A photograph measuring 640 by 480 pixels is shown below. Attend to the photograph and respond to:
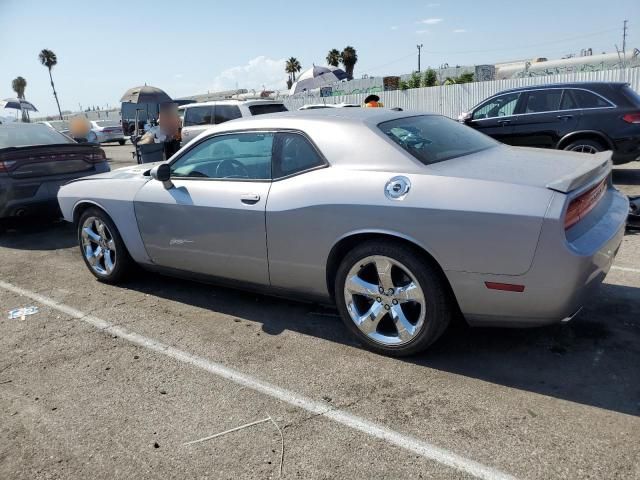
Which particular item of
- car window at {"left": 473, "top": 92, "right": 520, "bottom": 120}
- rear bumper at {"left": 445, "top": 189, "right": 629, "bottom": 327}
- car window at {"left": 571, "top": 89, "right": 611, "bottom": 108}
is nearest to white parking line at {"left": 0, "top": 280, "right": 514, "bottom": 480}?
rear bumper at {"left": 445, "top": 189, "right": 629, "bottom": 327}

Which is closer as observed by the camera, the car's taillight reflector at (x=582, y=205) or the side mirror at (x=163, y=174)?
the car's taillight reflector at (x=582, y=205)

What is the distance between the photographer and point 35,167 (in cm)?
714

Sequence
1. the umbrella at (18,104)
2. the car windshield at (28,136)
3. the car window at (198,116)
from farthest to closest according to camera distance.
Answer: the umbrella at (18,104) < the car window at (198,116) < the car windshield at (28,136)

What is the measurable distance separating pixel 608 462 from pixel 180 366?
8.15ft

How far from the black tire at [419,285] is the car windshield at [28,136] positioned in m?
6.21

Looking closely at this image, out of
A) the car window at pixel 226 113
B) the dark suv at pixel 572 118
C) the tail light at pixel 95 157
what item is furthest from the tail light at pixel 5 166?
the dark suv at pixel 572 118

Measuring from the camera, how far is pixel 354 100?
2353cm

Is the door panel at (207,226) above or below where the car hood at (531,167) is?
below

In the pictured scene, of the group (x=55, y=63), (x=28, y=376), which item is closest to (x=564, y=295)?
(x=28, y=376)

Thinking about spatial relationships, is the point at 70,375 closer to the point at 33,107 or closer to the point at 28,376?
the point at 28,376

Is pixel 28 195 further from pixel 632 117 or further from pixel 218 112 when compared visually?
pixel 632 117

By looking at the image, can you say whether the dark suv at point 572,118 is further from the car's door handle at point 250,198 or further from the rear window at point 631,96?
the car's door handle at point 250,198

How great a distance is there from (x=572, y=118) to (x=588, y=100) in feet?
1.14

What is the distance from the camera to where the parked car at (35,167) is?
6953mm
